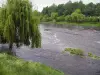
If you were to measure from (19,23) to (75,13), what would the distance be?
98816 millimetres

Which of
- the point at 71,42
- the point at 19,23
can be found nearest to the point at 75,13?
the point at 71,42

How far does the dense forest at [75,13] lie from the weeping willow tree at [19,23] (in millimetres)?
77817

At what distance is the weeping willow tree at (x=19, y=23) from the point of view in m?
31.4

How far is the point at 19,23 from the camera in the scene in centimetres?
3189

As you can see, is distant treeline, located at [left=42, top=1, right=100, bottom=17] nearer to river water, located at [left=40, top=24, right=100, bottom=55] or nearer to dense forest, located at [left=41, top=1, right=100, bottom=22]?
dense forest, located at [left=41, top=1, right=100, bottom=22]

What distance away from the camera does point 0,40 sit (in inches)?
1372

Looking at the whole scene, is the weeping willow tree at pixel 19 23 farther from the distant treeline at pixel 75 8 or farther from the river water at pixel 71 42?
the distant treeline at pixel 75 8

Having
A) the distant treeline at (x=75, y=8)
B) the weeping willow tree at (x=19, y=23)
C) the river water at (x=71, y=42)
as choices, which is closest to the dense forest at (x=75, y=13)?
the distant treeline at (x=75, y=8)

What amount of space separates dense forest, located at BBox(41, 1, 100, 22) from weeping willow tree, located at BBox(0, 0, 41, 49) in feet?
255

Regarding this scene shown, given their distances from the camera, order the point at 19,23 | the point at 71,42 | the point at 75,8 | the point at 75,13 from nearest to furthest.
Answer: the point at 19,23 < the point at 71,42 < the point at 75,13 < the point at 75,8

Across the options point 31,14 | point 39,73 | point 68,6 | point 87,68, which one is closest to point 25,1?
point 31,14

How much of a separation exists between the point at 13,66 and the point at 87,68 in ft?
58.6

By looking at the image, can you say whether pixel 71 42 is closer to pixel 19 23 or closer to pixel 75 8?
pixel 19 23

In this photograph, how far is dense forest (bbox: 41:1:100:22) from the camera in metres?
122
